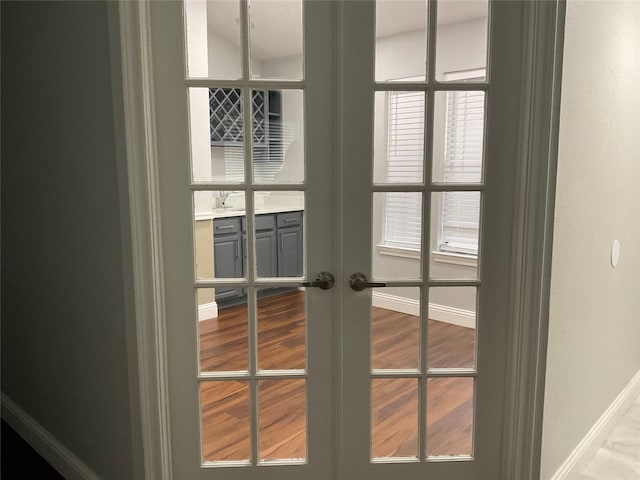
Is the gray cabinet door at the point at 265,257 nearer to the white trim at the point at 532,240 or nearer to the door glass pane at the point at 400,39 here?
the door glass pane at the point at 400,39

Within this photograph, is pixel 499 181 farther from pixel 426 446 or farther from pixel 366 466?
pixel 366 466

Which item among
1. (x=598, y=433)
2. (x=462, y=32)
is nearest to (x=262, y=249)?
(x=462, y=32)

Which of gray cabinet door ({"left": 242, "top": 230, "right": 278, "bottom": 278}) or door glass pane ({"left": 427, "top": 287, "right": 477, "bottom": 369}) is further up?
gray cabinet door ({"left": 242, "top": 230, "right": 278, "bottom": 278})

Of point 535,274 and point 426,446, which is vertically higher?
point 535,274

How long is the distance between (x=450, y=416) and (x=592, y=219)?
992 mm

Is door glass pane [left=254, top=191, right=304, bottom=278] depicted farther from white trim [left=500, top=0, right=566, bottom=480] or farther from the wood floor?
white trim [left=500, top=0, right=566, bottom=480]

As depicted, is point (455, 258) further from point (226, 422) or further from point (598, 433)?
point (598, 433)

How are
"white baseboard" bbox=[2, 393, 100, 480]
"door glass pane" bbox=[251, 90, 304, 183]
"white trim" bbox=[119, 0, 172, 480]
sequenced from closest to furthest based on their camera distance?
"white trim" bbox=[119, 0, 172, 480] < "door glass pane" bbox=[251, 90, 304, 183] < "white baseboard" bbox=[2, 393, 100, 480]

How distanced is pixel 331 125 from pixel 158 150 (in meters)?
0.55

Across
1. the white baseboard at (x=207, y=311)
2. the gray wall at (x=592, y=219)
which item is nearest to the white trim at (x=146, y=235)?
the white baseboard at (x=207, y=311)

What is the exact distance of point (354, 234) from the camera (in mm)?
1757

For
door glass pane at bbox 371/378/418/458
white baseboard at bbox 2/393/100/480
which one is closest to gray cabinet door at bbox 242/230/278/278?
door glass pane at bbox 371/378/418/458

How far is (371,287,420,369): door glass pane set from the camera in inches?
71.1

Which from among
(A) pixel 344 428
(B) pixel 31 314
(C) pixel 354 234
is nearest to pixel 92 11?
(C) pixel 354 234
